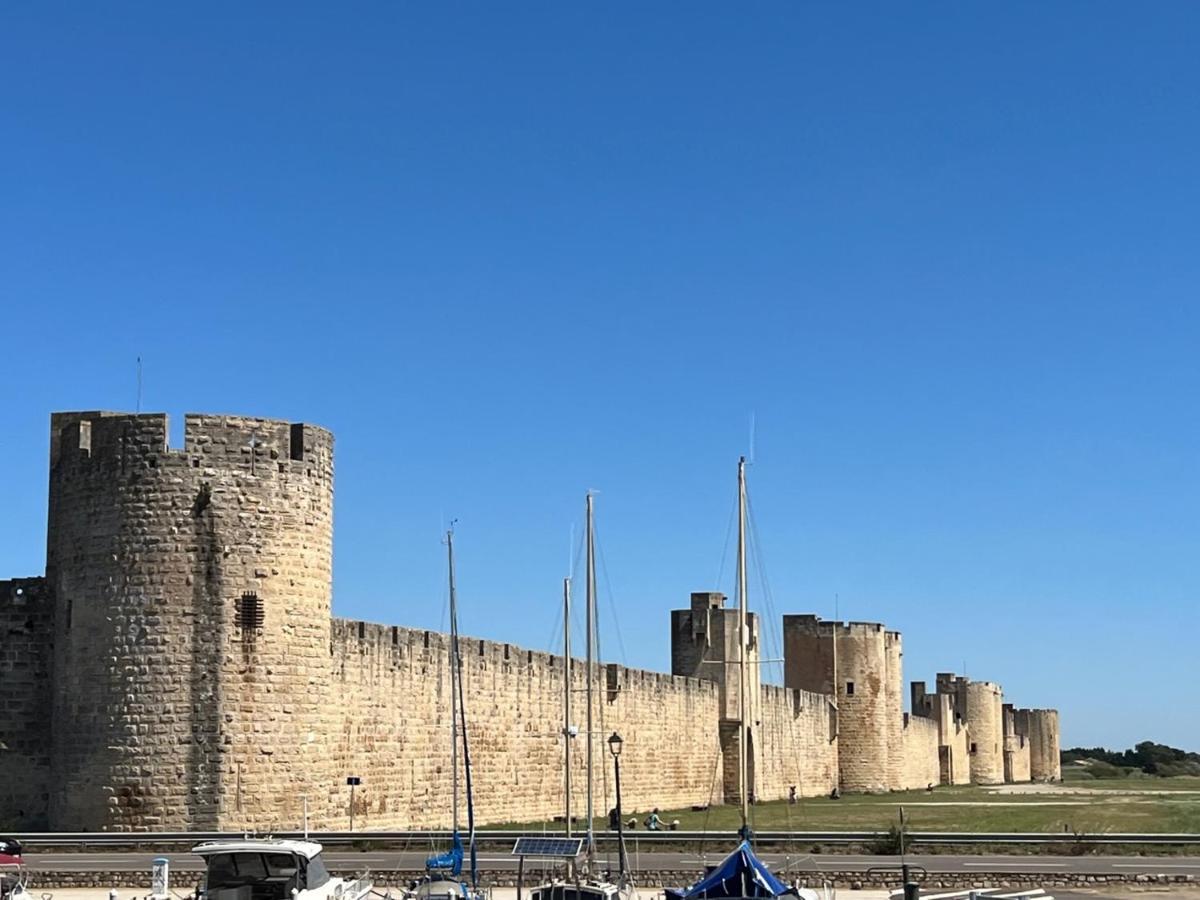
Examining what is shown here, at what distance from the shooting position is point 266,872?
696 inches

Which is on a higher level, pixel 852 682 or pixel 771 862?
pixel 852 682

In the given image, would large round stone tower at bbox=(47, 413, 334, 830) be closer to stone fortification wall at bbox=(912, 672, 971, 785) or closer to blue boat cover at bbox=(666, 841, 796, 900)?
blue boat cover at bbox=(666, 841, 796, 900)

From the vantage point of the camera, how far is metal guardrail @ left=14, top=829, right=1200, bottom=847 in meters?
24.8

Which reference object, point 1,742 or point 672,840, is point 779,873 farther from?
point 1,742

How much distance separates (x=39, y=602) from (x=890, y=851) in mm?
13246

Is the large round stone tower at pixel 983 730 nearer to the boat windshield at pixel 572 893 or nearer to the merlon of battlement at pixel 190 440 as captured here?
the merlon of battlement at pixel 190 440

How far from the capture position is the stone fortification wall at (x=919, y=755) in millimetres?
66375

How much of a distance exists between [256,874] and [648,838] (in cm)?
1136

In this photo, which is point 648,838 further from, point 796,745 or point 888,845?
point 796,745

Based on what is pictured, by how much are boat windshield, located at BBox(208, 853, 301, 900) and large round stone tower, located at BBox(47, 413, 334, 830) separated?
7984 mm

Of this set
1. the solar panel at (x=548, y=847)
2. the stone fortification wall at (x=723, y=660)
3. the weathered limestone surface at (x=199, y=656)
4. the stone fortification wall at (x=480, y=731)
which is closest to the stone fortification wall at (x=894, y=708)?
the stone fortification wall at (x=723, y=660)

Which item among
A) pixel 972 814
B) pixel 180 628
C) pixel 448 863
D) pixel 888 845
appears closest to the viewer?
pixel 448 863

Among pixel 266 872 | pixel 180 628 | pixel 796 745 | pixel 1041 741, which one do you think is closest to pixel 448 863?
pixel 266 872

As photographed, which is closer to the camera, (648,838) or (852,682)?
(648,838)
